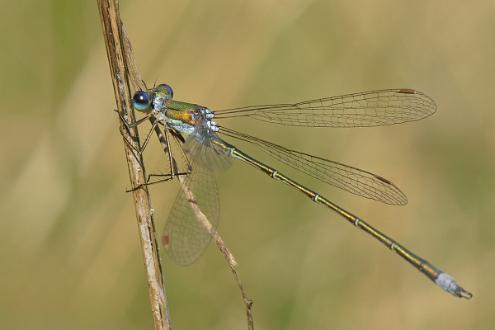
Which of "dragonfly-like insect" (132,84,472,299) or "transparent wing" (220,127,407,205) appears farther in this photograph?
"transparent wing" (220,127,407,205)

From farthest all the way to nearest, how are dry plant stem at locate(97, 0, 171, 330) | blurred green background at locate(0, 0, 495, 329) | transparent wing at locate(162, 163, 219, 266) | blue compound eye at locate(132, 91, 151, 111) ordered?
blurred green background at locate(0, 0, 495, 329)
blue compound eye at locate(132, 91, 151, 111)
transparent wing at locate(162, 163, 219, 266)
dry plant stem at locate(97, 0, 171, 330)

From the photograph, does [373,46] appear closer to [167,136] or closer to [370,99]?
[370,99]

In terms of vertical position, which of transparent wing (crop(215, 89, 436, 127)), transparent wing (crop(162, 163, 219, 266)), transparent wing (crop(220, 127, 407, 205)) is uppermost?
transparent wing (crop(215, 89, 436, 127))

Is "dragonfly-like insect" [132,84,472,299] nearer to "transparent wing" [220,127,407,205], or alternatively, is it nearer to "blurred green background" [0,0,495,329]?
"transparent wing" [220,127,407,205]

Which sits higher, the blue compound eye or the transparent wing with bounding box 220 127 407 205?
the blue compound eye

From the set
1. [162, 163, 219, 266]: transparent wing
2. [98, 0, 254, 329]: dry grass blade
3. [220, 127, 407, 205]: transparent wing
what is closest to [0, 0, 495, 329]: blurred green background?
[220, 127, 407, 205]: transparent wing

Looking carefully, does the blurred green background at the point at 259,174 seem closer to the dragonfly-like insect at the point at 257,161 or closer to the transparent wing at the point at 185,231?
the dragonfly-like insect at the point at 257,161
